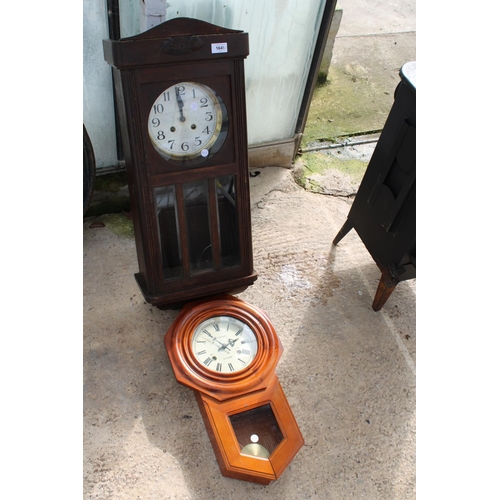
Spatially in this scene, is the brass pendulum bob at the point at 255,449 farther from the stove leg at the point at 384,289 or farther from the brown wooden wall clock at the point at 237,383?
the stove leg at the point at 384,289

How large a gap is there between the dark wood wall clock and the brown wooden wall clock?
113 mm

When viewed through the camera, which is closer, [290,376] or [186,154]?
[186,154]

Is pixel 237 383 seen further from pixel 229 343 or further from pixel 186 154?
pixel 186 154

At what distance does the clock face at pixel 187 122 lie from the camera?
1435mm

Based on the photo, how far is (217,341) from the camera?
5.54ft

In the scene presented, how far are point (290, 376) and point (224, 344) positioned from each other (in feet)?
1.03

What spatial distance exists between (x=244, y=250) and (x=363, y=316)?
0.65 metres

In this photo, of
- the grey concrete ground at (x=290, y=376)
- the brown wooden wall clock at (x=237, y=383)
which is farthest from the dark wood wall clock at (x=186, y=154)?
the grey concrete ground at (x=290, y=376)

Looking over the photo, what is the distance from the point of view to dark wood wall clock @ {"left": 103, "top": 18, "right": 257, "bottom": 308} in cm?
137

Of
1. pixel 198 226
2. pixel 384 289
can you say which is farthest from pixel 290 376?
pixel 198 226

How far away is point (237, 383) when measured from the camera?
5.14 feet

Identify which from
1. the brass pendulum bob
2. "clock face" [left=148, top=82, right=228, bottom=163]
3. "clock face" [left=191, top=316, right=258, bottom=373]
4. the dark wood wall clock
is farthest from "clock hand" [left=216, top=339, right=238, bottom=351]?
"clock face" [left=148, top=82, right=228, bottom=163]

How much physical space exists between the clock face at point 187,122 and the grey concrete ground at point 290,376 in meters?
0.73

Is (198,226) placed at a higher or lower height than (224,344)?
higher
